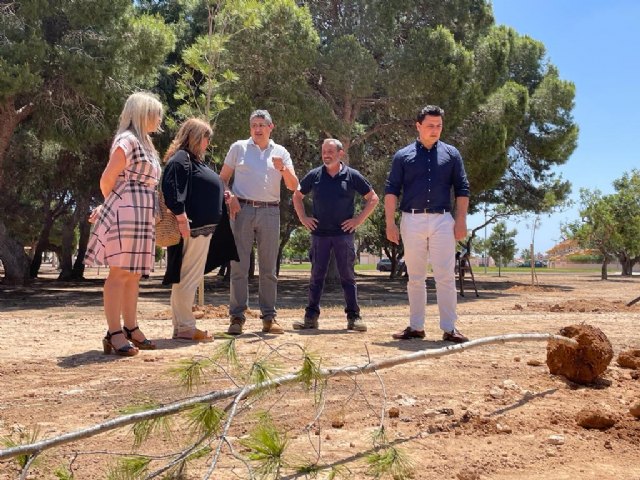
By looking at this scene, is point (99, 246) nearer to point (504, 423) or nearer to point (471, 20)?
point (504, 423)

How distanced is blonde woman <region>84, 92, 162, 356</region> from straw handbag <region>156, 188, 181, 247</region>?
0.27 m

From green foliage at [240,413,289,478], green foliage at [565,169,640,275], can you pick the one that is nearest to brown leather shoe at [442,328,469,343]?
green foliage at [240,413,289,478]

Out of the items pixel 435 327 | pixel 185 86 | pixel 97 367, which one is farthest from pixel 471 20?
pixel 97 367

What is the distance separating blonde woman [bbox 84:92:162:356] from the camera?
4844mm

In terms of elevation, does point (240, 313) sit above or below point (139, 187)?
below

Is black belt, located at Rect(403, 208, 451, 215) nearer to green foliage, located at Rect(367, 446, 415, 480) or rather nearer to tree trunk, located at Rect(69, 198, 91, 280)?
green foliage, located at Rect(367, 446, 415, 480)

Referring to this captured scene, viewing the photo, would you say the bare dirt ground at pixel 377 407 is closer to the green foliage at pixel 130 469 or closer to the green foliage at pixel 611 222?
the green foliage at pixel 130 469

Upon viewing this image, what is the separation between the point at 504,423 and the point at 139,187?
312 cm

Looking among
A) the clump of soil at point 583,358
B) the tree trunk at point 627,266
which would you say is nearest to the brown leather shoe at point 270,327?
the clump of soil at point 583,358

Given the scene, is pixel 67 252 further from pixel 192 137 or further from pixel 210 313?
pixel 192 137

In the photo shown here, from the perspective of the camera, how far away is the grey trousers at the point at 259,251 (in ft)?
19.8

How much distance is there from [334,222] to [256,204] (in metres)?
0.79

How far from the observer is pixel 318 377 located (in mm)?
2541

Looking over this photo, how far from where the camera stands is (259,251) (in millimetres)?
6109
